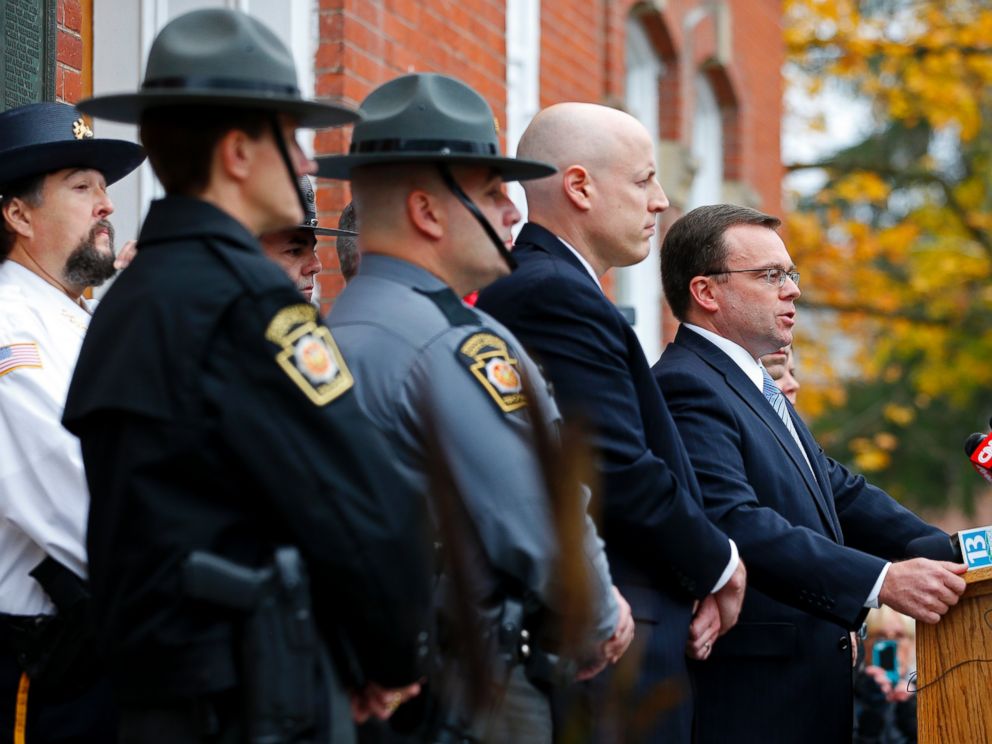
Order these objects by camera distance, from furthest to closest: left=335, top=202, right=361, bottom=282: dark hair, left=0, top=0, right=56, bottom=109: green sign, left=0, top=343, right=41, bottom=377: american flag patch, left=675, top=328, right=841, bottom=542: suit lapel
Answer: left=335, top=202, right=361, bottom=282: dark hair < left=675, top=328, right=841, bottom=542: suit lapel < left=0, top=0, right=56, bottom=109: green sign < left=0, top=343, right=41, bottom=377: american flag patch

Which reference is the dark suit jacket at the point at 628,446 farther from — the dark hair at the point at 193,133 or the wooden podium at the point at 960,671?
the dark hair at the point at 193,133

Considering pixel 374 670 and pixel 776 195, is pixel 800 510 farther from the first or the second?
pixel 776 195

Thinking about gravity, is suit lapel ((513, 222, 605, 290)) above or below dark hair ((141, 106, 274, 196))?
below

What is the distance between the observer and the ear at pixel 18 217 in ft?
12.3

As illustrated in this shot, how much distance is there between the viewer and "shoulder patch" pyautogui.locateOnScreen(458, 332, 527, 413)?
2949mm

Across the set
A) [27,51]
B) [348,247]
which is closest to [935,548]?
[348,247]

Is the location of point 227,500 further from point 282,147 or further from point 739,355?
point 739,355

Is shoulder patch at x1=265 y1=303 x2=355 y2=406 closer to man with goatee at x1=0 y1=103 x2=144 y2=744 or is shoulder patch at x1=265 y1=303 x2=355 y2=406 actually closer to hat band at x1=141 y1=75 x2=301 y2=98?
hat band at x1=141 y1=75 x2=301 y2=98

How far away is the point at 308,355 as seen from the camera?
248 centimetres

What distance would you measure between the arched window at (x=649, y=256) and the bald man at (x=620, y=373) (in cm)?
625

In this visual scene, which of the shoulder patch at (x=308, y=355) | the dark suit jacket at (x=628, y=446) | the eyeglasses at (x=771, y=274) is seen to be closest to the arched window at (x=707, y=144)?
the eyeglasses at (x=771, y=274)

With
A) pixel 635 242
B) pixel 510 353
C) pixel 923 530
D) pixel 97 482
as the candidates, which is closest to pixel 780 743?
pixel 923 530

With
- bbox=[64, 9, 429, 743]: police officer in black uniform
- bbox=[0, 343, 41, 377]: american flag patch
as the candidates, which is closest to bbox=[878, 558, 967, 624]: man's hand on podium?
bbox=[64, 9, 429, 743]: police officer in black uniform

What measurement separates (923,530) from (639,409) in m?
1.41
